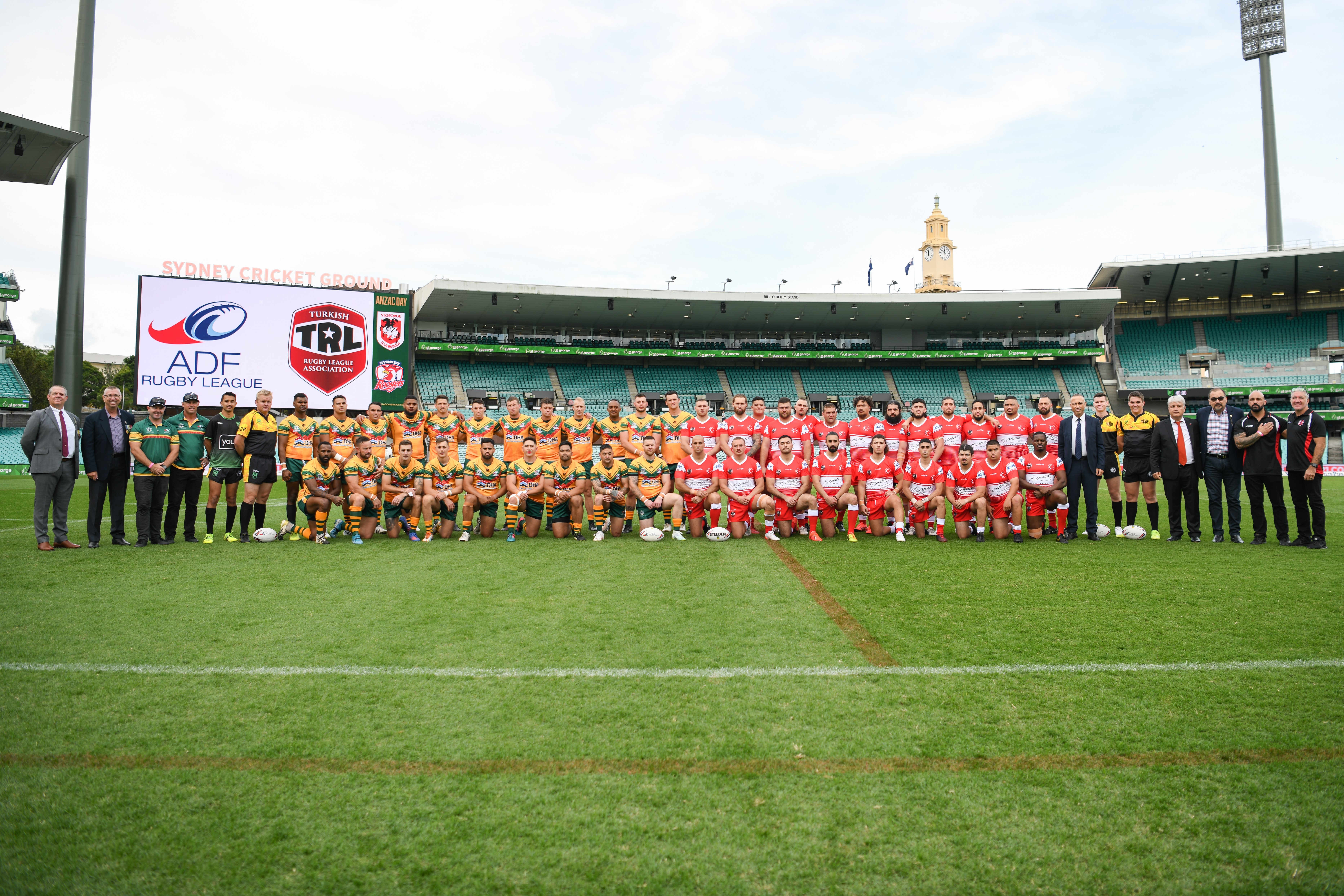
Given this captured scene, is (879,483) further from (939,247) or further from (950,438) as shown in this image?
(939,247)

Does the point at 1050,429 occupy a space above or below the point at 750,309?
below

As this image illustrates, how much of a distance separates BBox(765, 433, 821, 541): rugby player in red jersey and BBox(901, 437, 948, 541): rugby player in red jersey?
1.23 m

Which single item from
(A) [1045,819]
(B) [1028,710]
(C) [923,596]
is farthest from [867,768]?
(C) [923,596]

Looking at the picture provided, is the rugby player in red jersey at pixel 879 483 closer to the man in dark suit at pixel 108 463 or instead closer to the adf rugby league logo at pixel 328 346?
the man in dark suit at pixel 108 463

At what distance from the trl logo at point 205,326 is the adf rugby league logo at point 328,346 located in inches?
65.8

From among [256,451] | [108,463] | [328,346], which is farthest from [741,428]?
[328,346]

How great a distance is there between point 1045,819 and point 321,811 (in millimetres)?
2512

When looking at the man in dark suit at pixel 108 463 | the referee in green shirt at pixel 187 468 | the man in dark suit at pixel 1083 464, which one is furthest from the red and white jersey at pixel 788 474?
the man in dark suit at pixel 108 463

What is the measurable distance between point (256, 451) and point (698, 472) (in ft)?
18.3

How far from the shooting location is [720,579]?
6.45 metres

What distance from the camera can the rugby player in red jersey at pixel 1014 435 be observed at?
933 centimetres

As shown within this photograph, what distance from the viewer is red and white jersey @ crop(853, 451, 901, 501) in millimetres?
9180

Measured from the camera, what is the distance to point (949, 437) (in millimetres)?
9500

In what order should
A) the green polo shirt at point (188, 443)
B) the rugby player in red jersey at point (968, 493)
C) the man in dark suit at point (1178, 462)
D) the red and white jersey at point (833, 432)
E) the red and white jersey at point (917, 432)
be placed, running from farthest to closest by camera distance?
the red and white jersey at point (917, 432), the red and white jersey at point (833, 432), the rugby player in red jersey at point (968, 493), the man in dark suit at point (1178, 462), the green polo shirt at point (188, 443)
